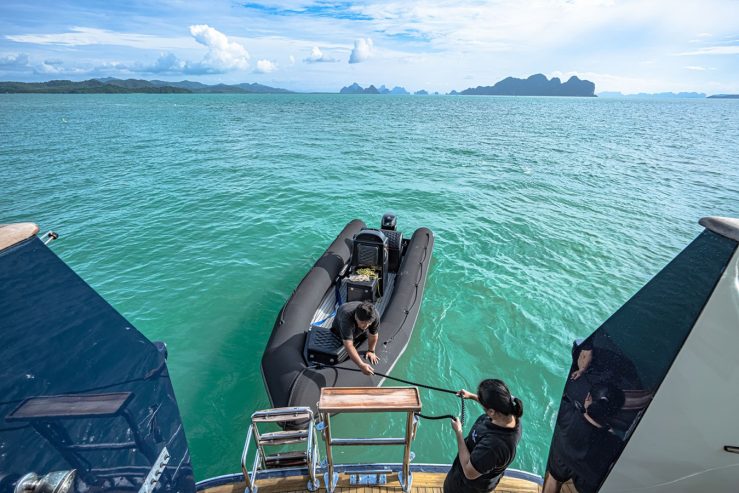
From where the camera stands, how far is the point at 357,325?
17.1 ft

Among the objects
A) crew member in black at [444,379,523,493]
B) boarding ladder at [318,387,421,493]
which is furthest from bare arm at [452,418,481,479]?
boarding ladder at [318,387,421,493]

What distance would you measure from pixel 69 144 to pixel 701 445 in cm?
3648

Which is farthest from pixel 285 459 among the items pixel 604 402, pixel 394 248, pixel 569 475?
pixel 394 248

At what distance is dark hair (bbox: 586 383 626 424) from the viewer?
98.1 inches

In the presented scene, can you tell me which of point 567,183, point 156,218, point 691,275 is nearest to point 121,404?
point 691,275

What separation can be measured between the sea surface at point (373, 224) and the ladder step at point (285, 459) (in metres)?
1.38

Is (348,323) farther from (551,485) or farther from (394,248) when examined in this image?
(394,248)

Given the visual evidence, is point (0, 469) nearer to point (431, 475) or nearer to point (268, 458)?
point (268, 458)

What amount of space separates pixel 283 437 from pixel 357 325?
80.7 inches

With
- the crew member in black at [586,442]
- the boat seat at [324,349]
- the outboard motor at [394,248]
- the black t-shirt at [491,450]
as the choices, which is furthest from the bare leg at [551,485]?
the outboard motor at [394,248]

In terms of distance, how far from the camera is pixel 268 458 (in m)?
3.75

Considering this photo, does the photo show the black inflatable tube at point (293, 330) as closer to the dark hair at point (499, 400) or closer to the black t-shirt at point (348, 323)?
the black t-shirt at point (348, 323)

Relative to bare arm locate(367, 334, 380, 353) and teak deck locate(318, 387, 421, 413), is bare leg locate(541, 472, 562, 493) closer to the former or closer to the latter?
teak deck locate(318, 387, 421, 413)

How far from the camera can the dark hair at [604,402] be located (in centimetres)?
249
